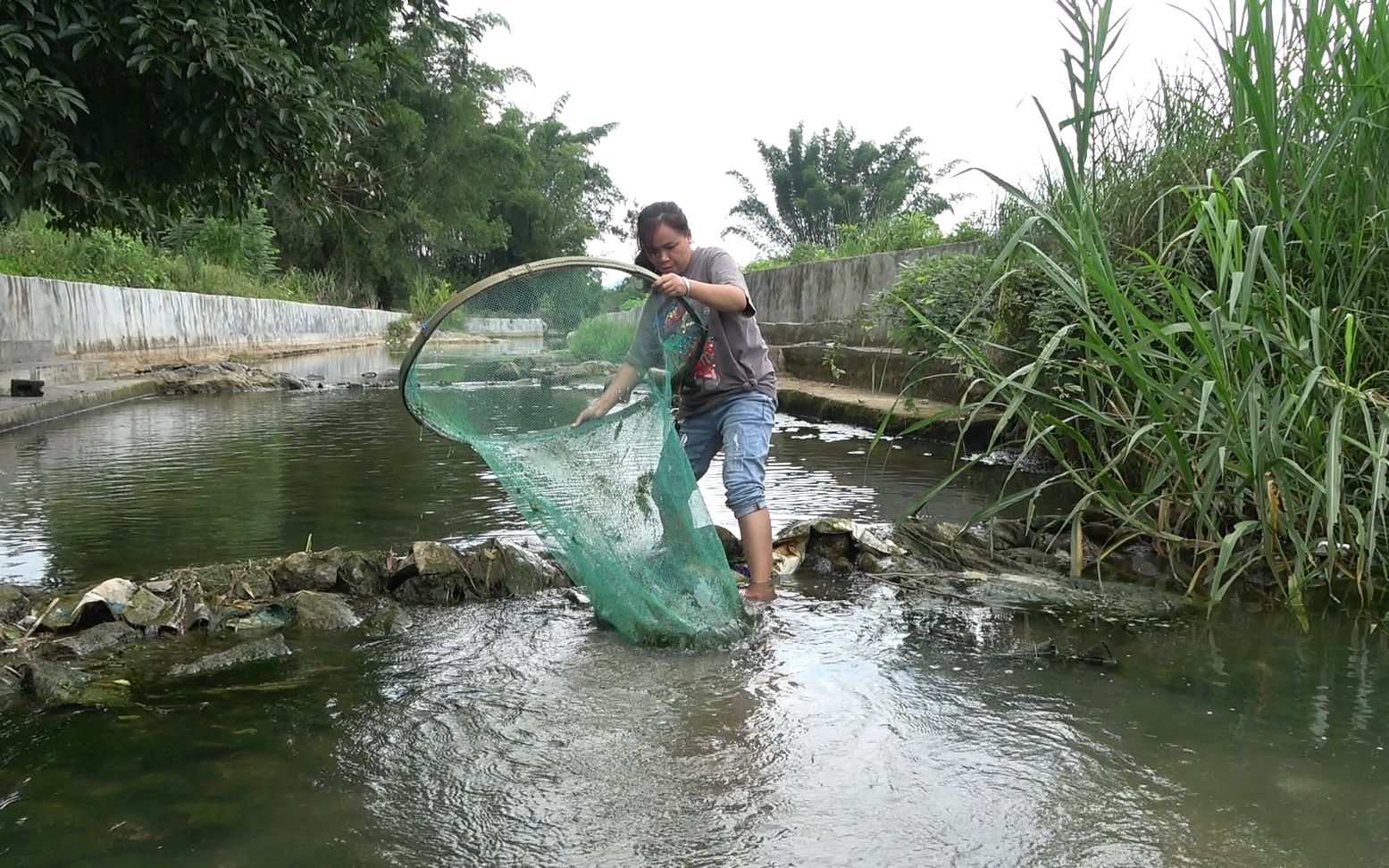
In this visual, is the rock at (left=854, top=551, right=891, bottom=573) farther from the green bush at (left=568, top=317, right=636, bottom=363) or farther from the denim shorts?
the green bush at (left=568, top=317, right=636, bottom=363)

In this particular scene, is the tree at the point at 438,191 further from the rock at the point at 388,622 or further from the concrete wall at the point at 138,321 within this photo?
the rock at the point at 388,622

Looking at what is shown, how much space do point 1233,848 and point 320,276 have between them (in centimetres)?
3828

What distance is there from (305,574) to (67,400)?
7.76 metres

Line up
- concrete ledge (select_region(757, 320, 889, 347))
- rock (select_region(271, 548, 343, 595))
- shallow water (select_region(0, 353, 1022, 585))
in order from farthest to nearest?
concrete ledge (select_region(757, 320, 889, 347)), shallow water (select_region(0, 353, 1022, 585)), rock (select_region(271, 548, 343, 595))

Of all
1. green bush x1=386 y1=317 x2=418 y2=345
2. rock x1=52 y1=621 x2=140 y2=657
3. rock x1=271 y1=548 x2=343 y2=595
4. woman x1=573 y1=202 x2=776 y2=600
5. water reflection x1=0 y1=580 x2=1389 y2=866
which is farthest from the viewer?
green bush x1=386 y1=317 x2=418 y2=345

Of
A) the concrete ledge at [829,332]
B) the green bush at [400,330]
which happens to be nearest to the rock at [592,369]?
the concrete ledge at [829,332]

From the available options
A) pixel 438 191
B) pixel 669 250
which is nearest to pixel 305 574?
pixel 669 250

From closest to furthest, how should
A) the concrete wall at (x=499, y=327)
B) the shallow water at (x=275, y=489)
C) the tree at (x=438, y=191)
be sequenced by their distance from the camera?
the concrete wall at (x=499, y=327)
the shallow water at (x=275, y=489)
the tree at (x=438, y=191)

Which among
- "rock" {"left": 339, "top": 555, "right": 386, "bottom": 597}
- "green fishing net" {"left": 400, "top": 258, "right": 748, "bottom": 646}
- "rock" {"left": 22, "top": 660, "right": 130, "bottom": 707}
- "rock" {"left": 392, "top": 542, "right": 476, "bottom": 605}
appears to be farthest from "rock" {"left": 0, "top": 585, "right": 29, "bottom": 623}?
"green fishing net" {"left": 400, "top": 258, "right": 748, "bottom": 646}

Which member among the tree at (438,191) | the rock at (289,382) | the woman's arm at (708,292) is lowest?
the rock at (289,382)

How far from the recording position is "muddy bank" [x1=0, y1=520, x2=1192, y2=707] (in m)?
3.13

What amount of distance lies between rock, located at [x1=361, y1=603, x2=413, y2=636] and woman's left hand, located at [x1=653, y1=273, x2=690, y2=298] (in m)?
1.43

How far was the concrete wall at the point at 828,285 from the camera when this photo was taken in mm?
11438

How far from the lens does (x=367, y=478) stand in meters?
6.68
